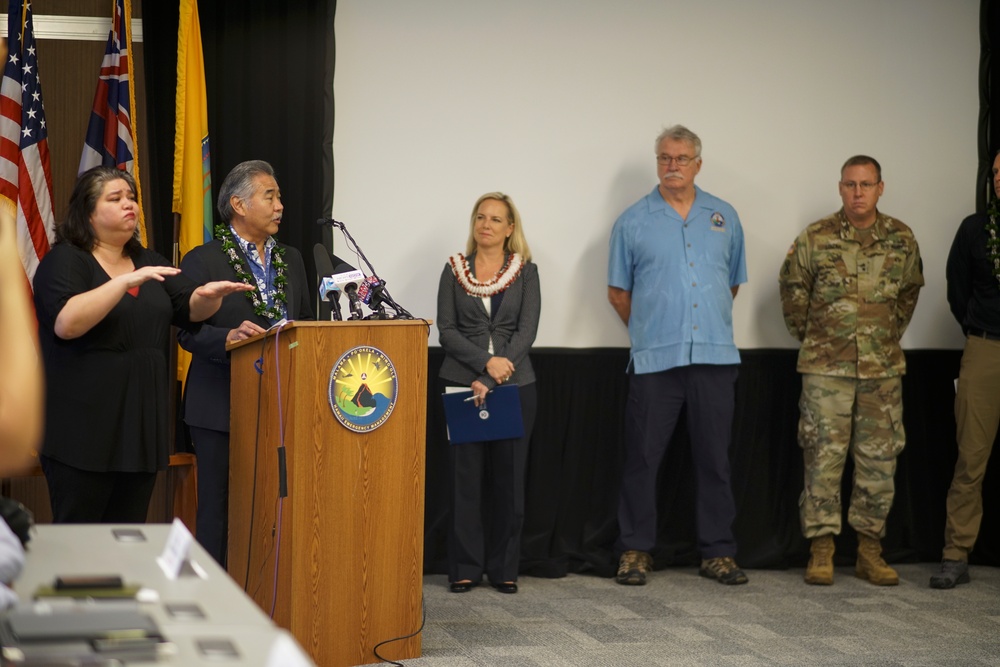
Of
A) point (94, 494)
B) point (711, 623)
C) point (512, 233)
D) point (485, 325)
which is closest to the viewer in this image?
point (94, 494)

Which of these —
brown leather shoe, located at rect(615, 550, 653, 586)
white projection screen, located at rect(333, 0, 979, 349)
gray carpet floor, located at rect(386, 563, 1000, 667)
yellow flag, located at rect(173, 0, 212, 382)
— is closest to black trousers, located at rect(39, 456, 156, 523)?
gray carpet floor, located at rect(386, 563, 1000, 667)

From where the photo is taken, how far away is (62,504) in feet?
10.4

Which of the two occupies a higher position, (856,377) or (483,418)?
(856,377)

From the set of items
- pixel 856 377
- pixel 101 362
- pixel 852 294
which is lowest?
pixel 856 377

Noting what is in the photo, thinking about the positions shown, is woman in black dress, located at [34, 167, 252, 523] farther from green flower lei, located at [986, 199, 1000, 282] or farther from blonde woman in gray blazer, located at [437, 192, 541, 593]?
green flower lei, located at [986, 199, 1000, 282]

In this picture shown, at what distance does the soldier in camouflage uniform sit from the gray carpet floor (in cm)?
30

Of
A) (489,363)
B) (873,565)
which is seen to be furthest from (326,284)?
(873,565)

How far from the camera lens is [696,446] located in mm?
5180

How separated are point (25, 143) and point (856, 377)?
3.74 metres

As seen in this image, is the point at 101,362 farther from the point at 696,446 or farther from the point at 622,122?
the point at 622,122

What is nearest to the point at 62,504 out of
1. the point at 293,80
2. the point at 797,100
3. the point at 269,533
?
the point at 269,533

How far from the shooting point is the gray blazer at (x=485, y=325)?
4855 millimetres

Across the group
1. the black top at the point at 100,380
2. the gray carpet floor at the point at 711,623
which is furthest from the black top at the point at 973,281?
the black top at the point at 100,380

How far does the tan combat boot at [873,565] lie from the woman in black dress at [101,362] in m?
3.29
